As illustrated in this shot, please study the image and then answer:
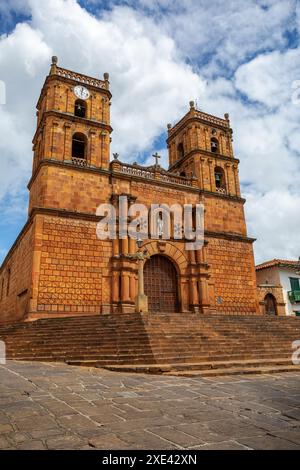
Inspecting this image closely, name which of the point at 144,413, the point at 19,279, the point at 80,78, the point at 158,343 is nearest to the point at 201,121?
the point at 80,78

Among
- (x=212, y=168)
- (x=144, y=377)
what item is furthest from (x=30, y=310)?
(x=212, y=168)

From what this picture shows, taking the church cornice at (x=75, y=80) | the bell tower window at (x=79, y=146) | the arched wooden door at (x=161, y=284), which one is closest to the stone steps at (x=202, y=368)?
the arched wooden door at (x=161, y=284)

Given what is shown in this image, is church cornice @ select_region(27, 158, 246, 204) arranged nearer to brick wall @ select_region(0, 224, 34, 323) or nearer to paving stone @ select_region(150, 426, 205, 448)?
brick wall @ select_region(0, 224, 34, 323)

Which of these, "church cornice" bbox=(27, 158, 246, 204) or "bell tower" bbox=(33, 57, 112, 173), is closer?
"church cornice" bbox=(27, 158, 246, 204)

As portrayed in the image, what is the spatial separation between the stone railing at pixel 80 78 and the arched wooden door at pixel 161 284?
12.1 metres

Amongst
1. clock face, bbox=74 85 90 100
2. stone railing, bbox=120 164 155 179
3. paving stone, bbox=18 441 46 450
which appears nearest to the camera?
paving stone, bbox=18 441 46 450

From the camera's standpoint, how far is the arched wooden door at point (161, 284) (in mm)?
19781

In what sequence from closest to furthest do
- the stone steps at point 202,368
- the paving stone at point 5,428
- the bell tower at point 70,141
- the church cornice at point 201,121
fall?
the paving stone at point 5,428
the stone steps at point 202,368
the bell tower at point 70,141
the church cornice at point 201,121

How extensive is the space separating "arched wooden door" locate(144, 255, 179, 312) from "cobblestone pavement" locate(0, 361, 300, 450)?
12.1 metres

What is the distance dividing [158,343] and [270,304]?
68.7ft

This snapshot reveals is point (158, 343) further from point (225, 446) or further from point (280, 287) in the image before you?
point (280, 287)

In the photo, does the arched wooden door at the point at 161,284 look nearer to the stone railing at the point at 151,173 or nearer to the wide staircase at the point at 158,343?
the stone railing at the point at 151,173

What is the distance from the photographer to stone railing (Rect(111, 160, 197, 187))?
21041 mm

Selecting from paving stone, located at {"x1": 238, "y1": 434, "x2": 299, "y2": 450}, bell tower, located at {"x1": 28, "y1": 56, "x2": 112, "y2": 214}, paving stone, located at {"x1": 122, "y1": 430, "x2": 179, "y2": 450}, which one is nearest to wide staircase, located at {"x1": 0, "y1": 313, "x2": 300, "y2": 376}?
paving stone, located at {"x1": 238, "y1": 434, "x2": 299, "y2": 450}
